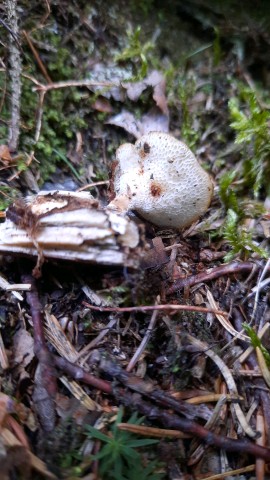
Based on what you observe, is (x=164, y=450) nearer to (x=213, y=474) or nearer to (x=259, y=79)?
(x=213, y=474)

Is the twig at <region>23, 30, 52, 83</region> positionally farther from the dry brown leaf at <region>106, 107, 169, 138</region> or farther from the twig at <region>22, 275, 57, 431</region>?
the twig at <region>22, 275, 57, 431</region>

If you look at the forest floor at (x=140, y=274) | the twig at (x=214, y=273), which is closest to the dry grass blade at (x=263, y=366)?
the forest floor at (x=140, y=274)

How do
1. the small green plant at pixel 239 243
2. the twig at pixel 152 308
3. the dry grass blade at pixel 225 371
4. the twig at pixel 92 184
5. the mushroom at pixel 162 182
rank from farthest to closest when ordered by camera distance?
1. the twig at pixel 92 184
2. the small green plant at pixel 239 243
3. the mushroom at pixel 162 182
4. the twig at pixel 152 308
5. the dry grass blade at pixel 225 371

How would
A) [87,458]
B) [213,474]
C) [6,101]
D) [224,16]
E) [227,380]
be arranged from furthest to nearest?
[224,16]
[6,101]
[227,380]
[213,474]
[87,458]

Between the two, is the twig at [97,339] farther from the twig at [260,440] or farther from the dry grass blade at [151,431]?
the twig at [260,440]

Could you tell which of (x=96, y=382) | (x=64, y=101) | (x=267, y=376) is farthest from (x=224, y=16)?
(x=96, y=382)

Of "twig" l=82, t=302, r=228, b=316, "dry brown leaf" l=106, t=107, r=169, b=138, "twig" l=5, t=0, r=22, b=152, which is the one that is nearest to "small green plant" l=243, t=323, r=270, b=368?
Result: "twig" l=82, t=302, r=228, b=316

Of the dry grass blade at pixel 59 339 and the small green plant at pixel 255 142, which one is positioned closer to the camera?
the dry grass blade at pixel 59 339

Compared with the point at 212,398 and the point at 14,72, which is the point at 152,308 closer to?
the point at 212,398
